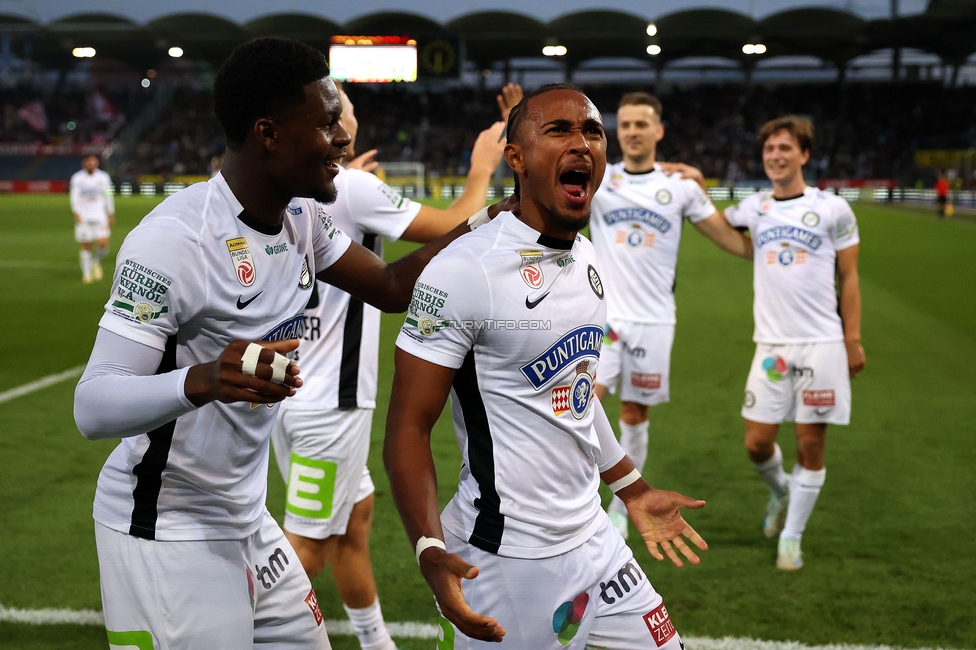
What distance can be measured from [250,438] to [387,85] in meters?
62.7

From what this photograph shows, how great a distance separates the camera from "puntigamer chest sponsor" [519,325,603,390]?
283 centimetres

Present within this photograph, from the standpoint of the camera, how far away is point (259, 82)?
2715mm

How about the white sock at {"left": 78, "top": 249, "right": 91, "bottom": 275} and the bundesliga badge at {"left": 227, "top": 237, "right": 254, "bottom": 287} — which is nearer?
the bundesliga badge at {"left": 227, "top": 237, "right": 254, "bottom": 287}

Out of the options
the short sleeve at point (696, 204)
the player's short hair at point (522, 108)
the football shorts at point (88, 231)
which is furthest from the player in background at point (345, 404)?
the football shorts at point (88, 231)

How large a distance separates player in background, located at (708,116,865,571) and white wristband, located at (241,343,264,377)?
4512 millimetres

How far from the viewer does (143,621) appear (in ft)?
8.86

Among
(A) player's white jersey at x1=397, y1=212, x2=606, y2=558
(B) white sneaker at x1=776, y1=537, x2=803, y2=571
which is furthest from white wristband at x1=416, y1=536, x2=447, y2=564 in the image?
(B) white sneaker at x1=776, y1=537, x2=803, y2=571

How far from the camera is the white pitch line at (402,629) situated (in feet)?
15.1

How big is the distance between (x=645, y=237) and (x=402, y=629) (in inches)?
127

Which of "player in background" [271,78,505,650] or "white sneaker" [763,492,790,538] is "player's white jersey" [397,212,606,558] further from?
"white sneaker" [763,492,790,538]

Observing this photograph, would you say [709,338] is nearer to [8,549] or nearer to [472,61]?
[8,549]

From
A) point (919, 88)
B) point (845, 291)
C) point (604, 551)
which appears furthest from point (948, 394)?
point (919, 88)

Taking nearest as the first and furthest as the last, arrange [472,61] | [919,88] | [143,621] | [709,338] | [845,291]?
[143,621]
[845,291]
[709,338]
[919,88]
[472,61]

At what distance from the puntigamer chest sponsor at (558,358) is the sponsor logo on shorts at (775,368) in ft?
11.4
